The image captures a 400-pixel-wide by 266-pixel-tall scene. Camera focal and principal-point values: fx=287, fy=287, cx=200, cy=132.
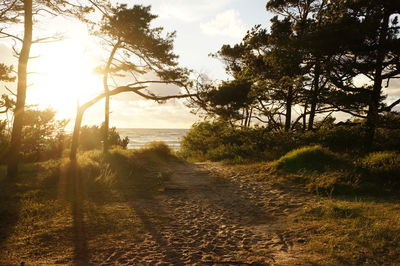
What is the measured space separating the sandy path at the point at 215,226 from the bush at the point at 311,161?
64.0 inches

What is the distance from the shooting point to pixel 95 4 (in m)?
9.74

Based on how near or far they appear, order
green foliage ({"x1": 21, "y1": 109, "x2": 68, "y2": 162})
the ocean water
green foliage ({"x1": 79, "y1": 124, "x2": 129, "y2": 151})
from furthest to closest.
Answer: the ocean water, green foliage ({"x1": 79, "y1": 124, "x2": 129, "y2": 151}), green foliage ({"x1": 21, "y1": 109, "x2": 68, "y2": 162})

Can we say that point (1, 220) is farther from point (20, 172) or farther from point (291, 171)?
point (291, 171)

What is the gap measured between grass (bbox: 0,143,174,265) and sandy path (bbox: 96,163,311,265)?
0.40 meters

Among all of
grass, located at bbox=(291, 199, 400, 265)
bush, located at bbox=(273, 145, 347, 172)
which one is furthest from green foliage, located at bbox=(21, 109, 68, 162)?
grass, located at bbox=(291, 199, 400, 265)

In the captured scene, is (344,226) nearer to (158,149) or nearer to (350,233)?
(350,233)

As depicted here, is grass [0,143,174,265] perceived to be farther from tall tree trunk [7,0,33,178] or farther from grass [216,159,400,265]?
grass [216,159,400,265]

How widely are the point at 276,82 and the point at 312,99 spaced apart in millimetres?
2681

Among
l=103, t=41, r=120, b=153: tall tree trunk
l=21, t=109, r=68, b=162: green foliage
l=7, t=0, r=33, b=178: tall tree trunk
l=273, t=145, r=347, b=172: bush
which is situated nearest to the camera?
l=7, t=0, r=33, b=178: tall tree trunk

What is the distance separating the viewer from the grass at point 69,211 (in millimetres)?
4266

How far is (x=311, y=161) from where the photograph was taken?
31.5 feet

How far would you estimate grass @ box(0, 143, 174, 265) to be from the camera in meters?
4.27

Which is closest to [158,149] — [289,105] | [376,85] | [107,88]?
[107,88]

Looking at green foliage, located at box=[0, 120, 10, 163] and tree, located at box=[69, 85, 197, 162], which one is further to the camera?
green foliage, located at box=[0, 120, 10, 163]
